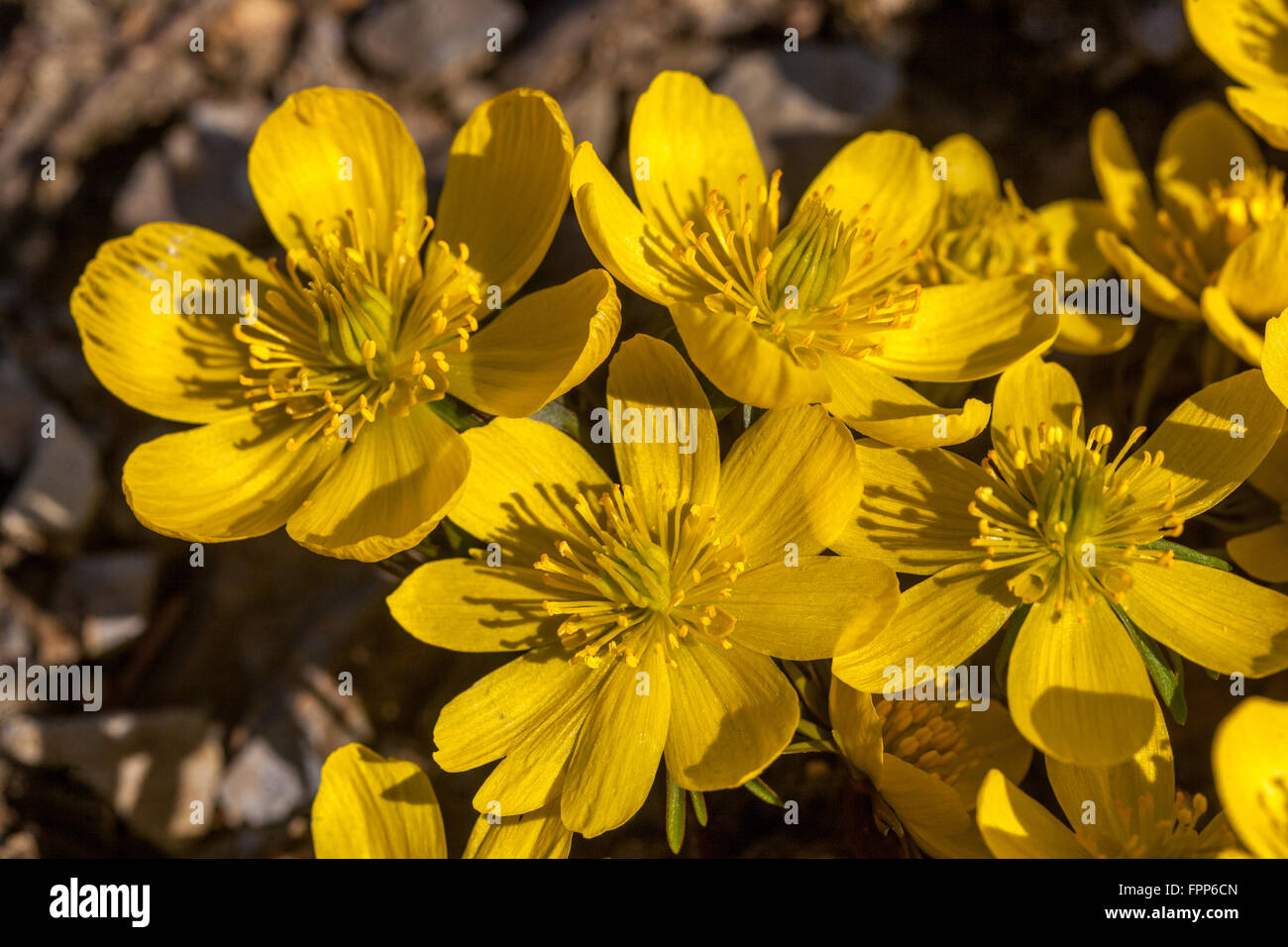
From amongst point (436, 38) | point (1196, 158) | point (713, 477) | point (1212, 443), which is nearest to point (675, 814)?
point (713, 477)

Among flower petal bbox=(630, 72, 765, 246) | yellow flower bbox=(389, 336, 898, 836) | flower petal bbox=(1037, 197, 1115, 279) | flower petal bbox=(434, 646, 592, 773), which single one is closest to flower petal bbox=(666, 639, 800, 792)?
yellow flower bbox=(389, 336, 898, 836)

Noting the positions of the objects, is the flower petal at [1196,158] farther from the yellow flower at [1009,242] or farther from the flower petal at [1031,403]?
the flower petal at [1031,403]

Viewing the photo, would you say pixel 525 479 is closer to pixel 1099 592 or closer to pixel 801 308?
pixel 801 308

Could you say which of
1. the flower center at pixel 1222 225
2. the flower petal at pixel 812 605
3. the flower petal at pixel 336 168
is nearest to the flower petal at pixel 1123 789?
the flower petal at pixel 812 605

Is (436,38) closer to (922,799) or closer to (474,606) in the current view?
(474,606)
